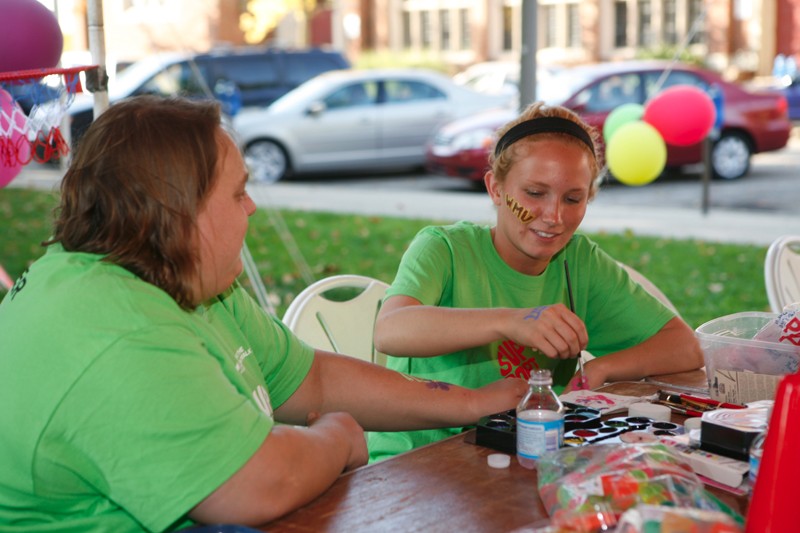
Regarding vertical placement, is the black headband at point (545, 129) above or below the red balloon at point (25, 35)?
below

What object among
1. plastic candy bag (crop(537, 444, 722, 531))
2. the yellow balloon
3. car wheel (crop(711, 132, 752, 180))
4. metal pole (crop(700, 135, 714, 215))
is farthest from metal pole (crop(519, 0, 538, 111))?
car wheel (crop(711, 132, 752, 180))

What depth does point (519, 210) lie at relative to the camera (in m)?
2.68

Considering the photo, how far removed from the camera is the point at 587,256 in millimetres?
2912

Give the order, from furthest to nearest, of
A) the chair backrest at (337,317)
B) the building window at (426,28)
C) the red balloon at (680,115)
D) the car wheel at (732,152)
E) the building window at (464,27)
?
the building window at (426,28)
the building window at (464,27)
the car wheel at (732,152)
the red balloon at (680,115)
the chair backrest at (337,317)

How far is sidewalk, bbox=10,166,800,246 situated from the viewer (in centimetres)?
866

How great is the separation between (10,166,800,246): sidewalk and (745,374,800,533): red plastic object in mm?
6374

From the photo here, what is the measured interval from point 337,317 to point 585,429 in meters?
1.35

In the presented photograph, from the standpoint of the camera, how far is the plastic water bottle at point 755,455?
1.60 meters

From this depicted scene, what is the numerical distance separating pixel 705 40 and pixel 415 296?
21.6 metres

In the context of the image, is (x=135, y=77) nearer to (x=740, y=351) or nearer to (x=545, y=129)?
(x=545, y=129)

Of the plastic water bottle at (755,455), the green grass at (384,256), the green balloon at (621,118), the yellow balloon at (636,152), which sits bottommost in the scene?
the green grass at (384,256)

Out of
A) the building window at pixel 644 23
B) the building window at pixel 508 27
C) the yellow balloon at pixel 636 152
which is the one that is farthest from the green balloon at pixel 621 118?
the building window at pixel 508 27

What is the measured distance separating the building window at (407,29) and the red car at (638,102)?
1520 cm

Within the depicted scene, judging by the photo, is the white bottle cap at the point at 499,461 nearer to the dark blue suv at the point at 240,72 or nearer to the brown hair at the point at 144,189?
the brown hair at the point at 144,189
